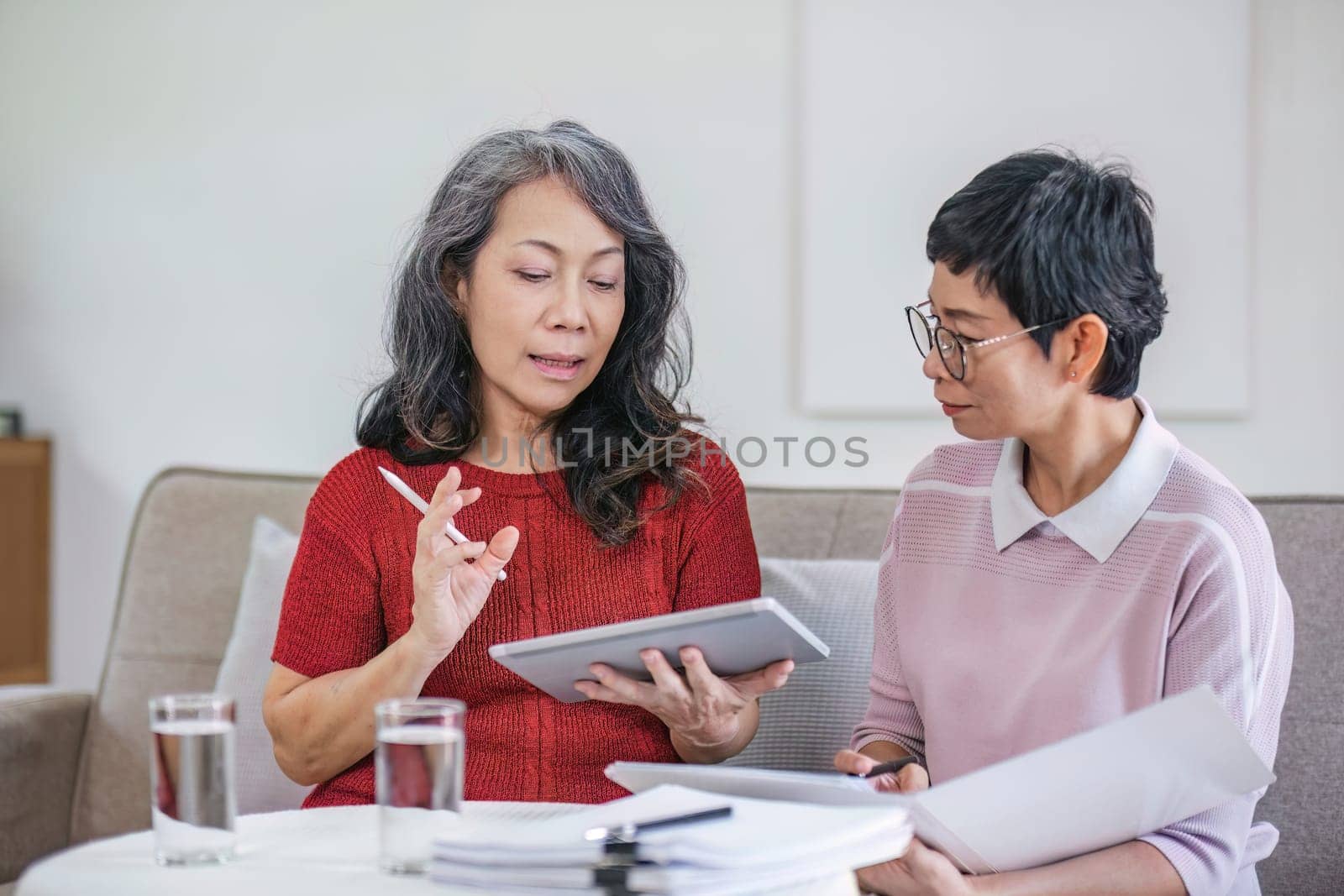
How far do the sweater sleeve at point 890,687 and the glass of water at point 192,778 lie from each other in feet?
2.50

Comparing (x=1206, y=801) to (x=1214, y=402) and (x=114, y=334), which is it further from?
(x=114, y=334)

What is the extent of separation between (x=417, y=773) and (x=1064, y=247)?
2.61 feet

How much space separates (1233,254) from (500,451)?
1615 millimetres

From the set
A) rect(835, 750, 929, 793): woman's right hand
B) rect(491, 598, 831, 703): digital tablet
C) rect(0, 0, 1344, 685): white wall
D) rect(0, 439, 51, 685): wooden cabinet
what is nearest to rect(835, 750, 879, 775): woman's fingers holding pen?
rect(835, 750, 929, 793): woman's right hand

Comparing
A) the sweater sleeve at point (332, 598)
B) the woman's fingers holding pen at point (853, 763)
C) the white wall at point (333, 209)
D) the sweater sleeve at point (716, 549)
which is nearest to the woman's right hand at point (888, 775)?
the woman's fingers holding pen at point (853, 763)

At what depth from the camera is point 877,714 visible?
4.89 feet

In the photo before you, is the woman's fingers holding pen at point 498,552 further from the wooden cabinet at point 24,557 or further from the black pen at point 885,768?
the wooden cabinet at point 24,557

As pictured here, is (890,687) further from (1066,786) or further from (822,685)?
(1066,786)

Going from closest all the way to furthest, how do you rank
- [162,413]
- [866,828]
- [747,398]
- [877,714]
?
1. [866,828]
2. [877,714]
3. [747,398]
4. [162,413]

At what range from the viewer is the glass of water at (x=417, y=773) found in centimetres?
87

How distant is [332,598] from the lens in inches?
59.7

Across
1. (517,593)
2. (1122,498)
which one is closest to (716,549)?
(517,593)

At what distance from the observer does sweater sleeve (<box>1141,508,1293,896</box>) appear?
120 cm

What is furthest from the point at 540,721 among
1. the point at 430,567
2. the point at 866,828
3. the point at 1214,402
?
the point at 1214,402
